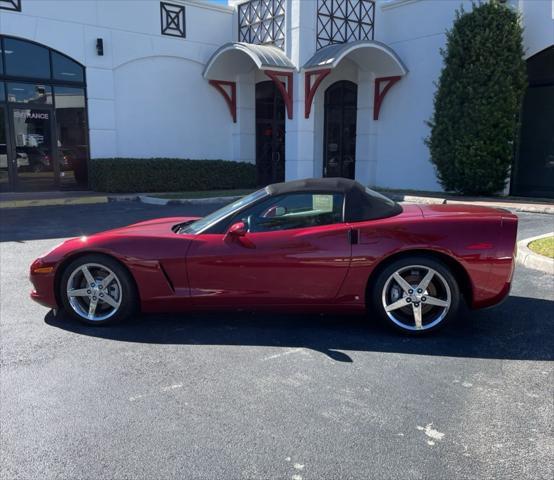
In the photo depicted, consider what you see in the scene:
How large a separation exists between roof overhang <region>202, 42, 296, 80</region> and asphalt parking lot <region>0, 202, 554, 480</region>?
11.9 metres

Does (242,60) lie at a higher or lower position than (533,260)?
higher

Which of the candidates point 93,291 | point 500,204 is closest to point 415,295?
point 93,291

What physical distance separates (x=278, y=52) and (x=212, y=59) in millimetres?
2650

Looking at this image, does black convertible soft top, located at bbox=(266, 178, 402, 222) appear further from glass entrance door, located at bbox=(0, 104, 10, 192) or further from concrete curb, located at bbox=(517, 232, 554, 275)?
glass entrance door, located at bbox=(0, 104, 10, 192)

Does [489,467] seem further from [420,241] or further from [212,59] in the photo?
[212,59]

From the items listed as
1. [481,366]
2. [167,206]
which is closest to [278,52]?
[167,206]

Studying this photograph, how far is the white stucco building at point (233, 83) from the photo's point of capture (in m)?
14.4

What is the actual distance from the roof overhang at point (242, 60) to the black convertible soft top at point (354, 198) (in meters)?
11.3

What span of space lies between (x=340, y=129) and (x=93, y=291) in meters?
15.5

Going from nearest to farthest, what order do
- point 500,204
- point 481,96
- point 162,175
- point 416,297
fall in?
1. point 416,297
2. point 500,204
3. point 481,96
4. point 162,175

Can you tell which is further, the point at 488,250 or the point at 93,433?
the point at 488,250

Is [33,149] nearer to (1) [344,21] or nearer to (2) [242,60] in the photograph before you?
(2) [242,60]

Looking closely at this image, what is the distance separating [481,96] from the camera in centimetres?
1317

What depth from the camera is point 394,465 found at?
2.43 metres
